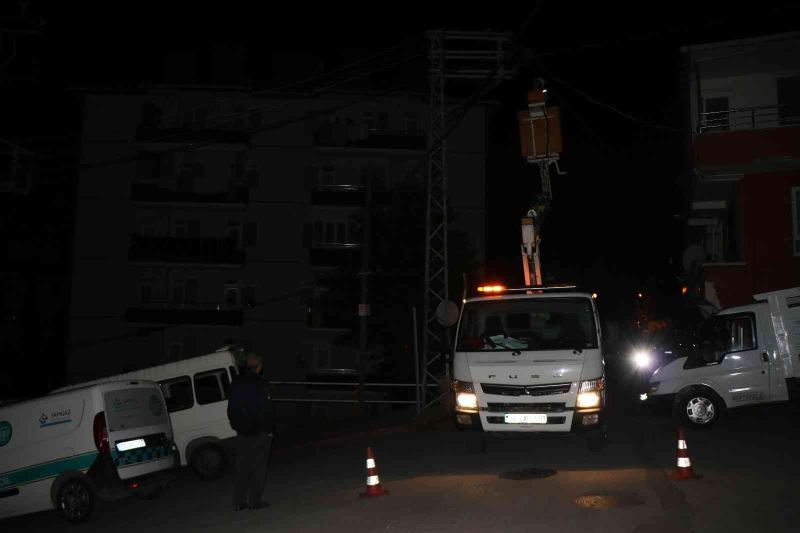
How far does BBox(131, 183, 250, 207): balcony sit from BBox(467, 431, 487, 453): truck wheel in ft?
91.0

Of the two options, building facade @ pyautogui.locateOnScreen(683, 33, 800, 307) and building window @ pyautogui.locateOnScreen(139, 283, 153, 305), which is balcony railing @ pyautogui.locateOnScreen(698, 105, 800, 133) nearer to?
building facade @ pyautogui.locateOnScreen(683, 33, 800, 307)

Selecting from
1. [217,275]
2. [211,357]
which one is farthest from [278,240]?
[211,357]

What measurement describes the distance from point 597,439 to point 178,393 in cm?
747

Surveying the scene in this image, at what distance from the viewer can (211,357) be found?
14578 millimetres

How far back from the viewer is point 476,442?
12211 mm

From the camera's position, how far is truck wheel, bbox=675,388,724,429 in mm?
14000

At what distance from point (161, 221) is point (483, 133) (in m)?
16.3

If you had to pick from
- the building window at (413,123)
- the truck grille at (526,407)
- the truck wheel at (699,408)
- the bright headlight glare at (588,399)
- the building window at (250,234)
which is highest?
the building window at (413,123)

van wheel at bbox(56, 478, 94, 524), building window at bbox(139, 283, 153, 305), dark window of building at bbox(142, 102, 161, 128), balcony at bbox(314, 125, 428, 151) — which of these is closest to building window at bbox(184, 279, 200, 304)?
building window at bbox(139, 283, 153, 305)

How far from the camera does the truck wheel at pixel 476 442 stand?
1216 cm

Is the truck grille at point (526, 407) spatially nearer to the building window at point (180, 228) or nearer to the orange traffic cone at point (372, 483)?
the orange traffic cone at point (372, 483)

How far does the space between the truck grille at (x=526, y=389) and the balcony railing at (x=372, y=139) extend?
2748cm

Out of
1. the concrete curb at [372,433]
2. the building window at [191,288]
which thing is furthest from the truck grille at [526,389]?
the building window at [191,288]

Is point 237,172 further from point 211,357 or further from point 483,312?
point 483,312
